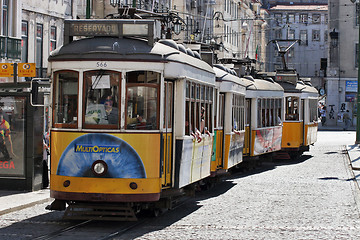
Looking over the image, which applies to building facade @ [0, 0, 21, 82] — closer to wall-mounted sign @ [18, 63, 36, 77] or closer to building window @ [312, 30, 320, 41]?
wall-mounted sign @ [18, 63, 36, 77]

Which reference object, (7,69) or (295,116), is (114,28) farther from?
(295,116)

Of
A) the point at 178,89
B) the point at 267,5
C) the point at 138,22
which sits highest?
the point at 267,5

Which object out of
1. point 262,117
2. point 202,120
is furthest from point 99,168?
point 262,117

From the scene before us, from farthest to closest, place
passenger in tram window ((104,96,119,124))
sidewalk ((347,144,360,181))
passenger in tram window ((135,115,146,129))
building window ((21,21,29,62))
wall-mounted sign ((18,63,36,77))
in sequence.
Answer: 1. building window ((21,21,29,62))
2. sidewalk ((347,144,360,181))
3. wall-mounted sign ((18,63,36,77))
4. passenger in tram window ((135,115,146,129))
5. passenger in tram window ((104,96,119,124))

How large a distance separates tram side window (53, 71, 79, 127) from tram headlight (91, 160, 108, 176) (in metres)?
0.68

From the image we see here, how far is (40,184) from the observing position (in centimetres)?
1842

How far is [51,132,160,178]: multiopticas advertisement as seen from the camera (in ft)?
42.3

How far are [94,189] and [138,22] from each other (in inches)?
104

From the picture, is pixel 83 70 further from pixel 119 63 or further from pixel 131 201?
pixel 131 201

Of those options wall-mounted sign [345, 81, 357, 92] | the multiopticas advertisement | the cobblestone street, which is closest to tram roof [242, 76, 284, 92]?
the cobblestone street

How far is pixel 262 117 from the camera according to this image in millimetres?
27016

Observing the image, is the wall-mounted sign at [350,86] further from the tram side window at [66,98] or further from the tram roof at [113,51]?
the tram side window at [66,98]

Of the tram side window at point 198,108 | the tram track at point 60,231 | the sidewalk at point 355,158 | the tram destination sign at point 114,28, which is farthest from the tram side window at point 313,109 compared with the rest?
the tram track at point 60,231

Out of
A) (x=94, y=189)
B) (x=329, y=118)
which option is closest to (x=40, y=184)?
(x=94, y=189)
